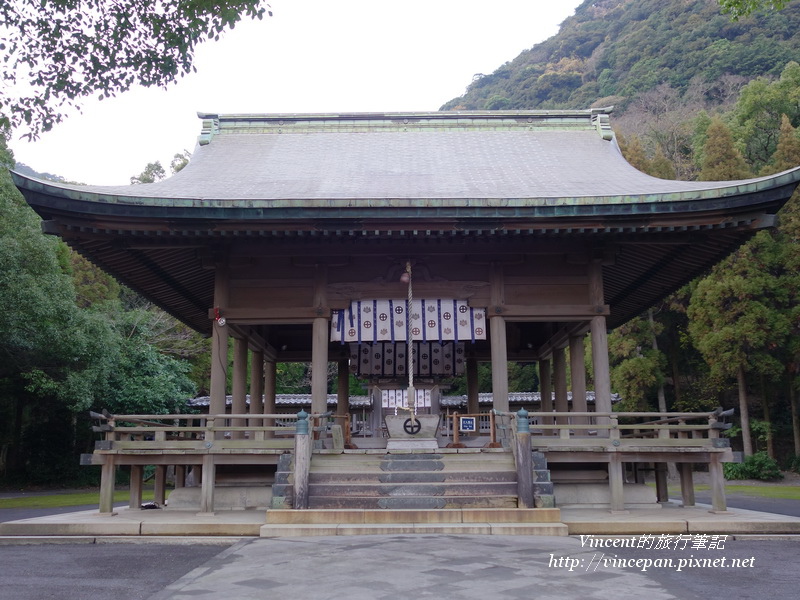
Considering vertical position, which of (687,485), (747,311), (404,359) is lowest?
(687,485)

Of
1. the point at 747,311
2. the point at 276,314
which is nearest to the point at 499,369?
the point at 276,314

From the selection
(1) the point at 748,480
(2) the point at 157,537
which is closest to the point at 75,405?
(2) the point at 157,537

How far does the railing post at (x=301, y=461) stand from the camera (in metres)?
9.80

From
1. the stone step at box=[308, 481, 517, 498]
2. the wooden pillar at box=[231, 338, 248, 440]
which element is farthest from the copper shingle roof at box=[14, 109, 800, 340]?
the stone step at box=[308, 481, 517, 498]

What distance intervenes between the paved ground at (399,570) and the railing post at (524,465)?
1.02 metres

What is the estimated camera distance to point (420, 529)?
8.89m

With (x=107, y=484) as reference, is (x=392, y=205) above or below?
above

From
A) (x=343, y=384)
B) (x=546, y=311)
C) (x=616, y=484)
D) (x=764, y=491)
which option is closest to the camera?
(x=616, y=484)

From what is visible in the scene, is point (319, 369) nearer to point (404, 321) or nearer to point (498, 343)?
point (404, 321)

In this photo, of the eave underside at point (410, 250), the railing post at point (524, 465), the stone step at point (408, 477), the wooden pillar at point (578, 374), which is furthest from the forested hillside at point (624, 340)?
the railing post at point (524, 465)

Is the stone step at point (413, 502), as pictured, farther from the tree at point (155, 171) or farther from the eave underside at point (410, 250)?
the tree at point (155, 171)

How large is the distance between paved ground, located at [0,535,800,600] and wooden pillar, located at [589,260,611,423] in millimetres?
4097

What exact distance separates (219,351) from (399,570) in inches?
292

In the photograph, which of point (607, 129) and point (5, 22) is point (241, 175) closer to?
point (5, 22)
